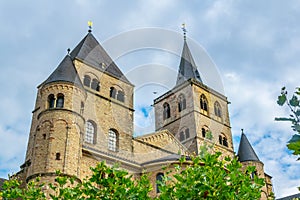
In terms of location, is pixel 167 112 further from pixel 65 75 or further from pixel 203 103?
pixel 65 75

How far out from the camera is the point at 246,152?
34062mm

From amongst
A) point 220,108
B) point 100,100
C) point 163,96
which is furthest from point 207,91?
point 100,100

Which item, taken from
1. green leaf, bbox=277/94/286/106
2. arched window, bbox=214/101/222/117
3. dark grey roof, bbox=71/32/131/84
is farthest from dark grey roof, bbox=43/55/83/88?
arched window, bbox=214/101/222/117

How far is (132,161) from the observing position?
24672 mm

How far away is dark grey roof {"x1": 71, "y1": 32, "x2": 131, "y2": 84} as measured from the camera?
2959 centimetres

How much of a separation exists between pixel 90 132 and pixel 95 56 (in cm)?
801

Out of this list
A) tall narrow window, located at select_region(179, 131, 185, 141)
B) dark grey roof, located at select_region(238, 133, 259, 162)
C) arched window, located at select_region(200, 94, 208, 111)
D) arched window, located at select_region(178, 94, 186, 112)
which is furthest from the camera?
arched window, located at select_region(178, 94, 186, 112)

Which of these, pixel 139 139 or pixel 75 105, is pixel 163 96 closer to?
pixel 139 139

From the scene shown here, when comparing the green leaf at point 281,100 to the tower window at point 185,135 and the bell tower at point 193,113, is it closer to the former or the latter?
the bell tower at point 193,113

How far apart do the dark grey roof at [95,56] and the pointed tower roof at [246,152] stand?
13241mm

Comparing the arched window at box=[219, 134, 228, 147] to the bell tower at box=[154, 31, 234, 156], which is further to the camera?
the arched window at box=[219, 134, 228, 147]

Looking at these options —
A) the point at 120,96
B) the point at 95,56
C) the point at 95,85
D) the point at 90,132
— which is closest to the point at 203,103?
the point at 120,96

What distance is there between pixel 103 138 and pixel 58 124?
6.12 m

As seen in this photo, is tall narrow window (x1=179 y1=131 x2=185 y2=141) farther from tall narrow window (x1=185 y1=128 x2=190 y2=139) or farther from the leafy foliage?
the leafy foliage
